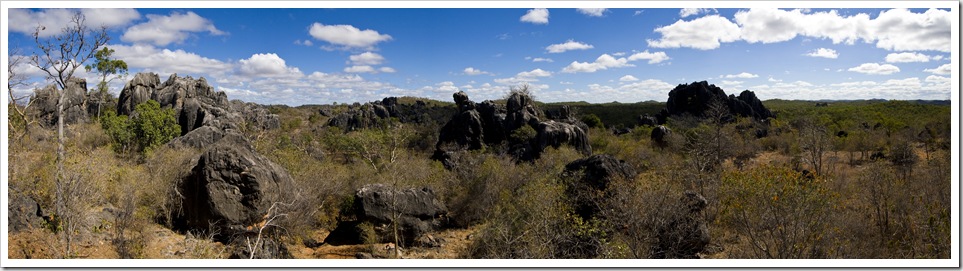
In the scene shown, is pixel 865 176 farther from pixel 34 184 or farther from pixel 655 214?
pixel 34 184

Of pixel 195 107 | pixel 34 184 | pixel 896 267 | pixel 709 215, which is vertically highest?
pixel 195 107

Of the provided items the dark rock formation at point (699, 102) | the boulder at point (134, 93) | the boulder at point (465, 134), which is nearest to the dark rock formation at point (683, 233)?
the boulder at point (465, 134)

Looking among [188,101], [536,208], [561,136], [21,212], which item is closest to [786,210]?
[536,208]

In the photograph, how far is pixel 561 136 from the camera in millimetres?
36906

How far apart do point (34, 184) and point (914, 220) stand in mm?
25198

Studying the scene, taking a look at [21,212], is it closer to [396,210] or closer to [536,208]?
[396,210]

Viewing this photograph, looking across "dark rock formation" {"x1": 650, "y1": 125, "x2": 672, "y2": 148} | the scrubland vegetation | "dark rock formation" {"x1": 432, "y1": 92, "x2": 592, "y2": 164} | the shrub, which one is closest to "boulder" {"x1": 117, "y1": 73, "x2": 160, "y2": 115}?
the shrub

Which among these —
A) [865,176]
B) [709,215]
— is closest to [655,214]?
[709,215]

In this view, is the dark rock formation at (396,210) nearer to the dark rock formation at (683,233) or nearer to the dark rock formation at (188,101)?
the dark rock formation at (683,233)

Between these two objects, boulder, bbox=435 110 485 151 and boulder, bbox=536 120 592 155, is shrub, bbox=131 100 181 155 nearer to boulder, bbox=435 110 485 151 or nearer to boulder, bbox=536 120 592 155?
boulder, bbox=435 110 485 151

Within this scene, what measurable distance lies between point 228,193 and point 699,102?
191 feet

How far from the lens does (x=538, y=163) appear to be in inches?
1203

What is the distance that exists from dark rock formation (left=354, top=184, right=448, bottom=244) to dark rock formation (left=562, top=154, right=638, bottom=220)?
6.16 meters

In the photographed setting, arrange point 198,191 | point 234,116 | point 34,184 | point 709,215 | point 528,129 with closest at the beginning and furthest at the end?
1. point 34,184
2. point 198,191
3. point 709,215
4. point 528,129
5. point 234,116
